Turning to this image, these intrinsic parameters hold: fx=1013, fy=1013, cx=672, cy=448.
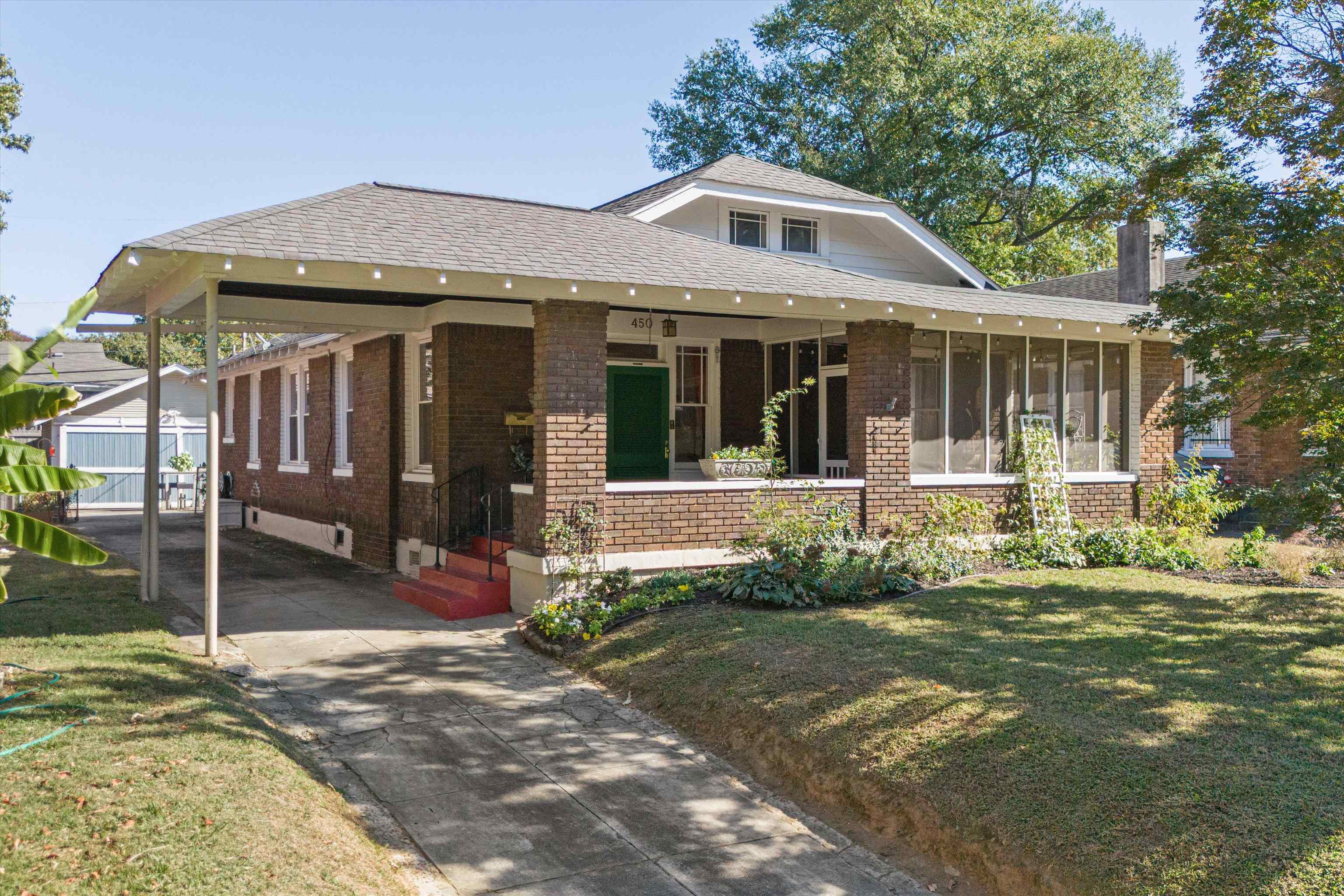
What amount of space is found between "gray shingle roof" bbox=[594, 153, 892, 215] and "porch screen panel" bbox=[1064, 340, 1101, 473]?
4.11m

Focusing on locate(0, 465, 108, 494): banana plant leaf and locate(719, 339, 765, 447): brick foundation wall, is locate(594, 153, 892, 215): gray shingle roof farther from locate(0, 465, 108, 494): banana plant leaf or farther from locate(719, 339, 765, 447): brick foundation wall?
locate(0, 465, 108, 494): banana plant leaf

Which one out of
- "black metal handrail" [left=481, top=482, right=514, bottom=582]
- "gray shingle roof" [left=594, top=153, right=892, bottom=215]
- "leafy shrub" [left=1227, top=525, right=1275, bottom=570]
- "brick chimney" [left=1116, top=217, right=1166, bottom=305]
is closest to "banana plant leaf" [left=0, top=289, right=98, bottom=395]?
"black metal handrail" [left=481, top=482, right=514, bottom=582]

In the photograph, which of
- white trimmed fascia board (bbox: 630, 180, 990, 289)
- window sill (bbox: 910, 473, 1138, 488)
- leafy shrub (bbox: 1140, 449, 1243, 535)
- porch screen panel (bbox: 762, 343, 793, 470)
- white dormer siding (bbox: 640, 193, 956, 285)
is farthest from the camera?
white dormer siding (bbox: 640, 193, 956, 285)

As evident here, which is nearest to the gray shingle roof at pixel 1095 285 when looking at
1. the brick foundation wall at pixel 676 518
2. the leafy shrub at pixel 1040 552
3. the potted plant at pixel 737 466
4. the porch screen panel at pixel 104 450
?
the leafy shrub at pixel 1040 552

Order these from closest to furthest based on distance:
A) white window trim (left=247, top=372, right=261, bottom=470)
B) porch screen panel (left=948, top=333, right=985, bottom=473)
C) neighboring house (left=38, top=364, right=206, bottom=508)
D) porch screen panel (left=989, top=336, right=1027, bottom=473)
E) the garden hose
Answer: the garden hose < porch screen panel (left=948, top=333, right=985, bottom=473) < porch screen panel (left=989, top=336, right=1027, bottom=473) < white window trim (left=247, top=372, right=261, bottom=470) < neighboring house (left=38, top=364, right=206, bottom=508)

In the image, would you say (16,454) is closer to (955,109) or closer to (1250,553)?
(1250,553)

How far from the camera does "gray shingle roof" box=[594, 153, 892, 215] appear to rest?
15.6 meters

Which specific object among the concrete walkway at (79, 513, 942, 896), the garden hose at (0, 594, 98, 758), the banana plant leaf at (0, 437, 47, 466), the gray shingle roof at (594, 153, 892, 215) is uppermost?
the gray shingle roof at (594, 153, 892, 215)

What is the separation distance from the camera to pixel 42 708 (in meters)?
6.39

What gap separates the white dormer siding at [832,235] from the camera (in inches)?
631

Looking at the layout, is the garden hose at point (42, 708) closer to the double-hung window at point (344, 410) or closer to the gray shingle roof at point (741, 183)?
the double-hung window at point (344, 410)

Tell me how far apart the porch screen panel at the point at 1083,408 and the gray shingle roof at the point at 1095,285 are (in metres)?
7.22

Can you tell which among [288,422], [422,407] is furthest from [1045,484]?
[288,422]

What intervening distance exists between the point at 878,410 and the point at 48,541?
9661mm
